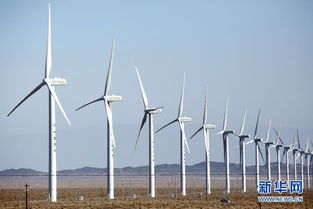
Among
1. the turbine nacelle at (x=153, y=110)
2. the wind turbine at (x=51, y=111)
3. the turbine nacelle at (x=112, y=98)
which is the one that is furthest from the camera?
the turbine nacelle at (x=153, y=110)

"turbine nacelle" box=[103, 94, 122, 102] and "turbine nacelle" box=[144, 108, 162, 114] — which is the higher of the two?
"turbine nacelle" box=[103, 94, 122, 102]

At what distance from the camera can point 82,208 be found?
71.1m

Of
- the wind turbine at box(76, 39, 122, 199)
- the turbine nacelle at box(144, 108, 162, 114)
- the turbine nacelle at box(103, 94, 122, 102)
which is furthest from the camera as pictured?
the turbine nacelle at box(144, 108, 162, 114)

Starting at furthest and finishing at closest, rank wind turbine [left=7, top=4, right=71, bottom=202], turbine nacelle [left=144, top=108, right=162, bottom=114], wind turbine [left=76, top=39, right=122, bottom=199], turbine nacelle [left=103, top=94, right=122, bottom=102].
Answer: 1. turbine nacelle [left=144, top=108, right=162, bottom=114]
2. turbine nacelle [left=103, top=94, right=122, bottom=102]
3. wind turbine [left=76, top=39, right=122, bottom=199]
4. wind turbine [left=7, top=4, right=71, bottom=202]

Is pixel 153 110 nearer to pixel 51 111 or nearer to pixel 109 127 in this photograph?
pixel 109 127

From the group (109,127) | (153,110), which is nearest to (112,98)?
(109,127)

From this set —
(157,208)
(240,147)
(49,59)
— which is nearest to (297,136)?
(240,147)

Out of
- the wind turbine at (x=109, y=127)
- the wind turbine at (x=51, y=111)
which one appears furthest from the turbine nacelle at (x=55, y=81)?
the wind turbine at (x=109, y=127)

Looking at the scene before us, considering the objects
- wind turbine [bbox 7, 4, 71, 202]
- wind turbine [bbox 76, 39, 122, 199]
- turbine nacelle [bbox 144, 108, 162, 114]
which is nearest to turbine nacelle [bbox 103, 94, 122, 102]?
wind turbine [bbox 76, 39, 122, 199]

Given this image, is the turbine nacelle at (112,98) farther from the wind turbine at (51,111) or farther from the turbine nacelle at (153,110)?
the wind turbine at (51,111)

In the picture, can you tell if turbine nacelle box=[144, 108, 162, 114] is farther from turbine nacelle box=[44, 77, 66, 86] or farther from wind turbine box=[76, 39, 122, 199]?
turbine nacelle box=[44, 77, 66, 86]

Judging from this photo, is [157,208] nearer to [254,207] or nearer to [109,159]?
[254,207]

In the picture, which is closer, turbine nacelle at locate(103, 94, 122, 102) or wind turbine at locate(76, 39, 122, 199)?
wind turbine at locate(76, 39, 122, 199)

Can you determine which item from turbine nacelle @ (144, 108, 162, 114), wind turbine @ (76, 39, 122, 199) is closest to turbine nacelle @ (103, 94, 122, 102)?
wind turbine @ (76, 39, 122, 199)
